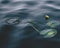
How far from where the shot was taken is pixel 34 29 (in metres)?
3.10

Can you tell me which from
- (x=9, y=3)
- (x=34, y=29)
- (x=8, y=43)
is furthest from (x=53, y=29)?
(x=9, y=3)

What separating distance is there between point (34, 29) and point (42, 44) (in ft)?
1.35

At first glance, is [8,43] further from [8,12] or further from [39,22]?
[8,12]

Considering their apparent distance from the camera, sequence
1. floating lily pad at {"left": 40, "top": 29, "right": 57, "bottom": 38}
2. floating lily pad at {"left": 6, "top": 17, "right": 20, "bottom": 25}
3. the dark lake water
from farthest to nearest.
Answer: floating lily pad at {"left": 6, "top": 17, "right": 20, "bottom": 25}
floating lily pad at {"left": 40, "top": 29, "right": 57, "bottom": 38}
the dark lake water

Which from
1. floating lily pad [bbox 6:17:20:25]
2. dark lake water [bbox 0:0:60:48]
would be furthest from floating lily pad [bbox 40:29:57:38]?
floating lily pad [bbox 6:17:20:25]

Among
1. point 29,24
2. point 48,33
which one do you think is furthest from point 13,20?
point 48,33

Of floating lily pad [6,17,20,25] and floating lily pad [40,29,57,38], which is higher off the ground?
floating lily pad [6,17,20,25]

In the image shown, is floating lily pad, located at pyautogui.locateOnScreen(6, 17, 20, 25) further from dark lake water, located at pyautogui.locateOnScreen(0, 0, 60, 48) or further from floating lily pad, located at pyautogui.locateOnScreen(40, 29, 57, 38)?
floating lily pad, located at pyautogui.locateOnScreen(40, 29, 57, 38)

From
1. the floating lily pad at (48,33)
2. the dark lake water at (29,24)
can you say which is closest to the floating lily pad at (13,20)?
the dark lake water at (29,24)

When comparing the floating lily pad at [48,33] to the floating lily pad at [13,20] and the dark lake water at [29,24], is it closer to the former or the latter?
the dark lake water at [29,24]

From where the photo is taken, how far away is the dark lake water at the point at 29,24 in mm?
2816

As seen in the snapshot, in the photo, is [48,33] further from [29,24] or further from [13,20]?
[13,20]

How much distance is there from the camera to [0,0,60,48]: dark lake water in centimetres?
282

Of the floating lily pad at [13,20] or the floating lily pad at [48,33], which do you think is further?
the floating lily pad at [13,20]
